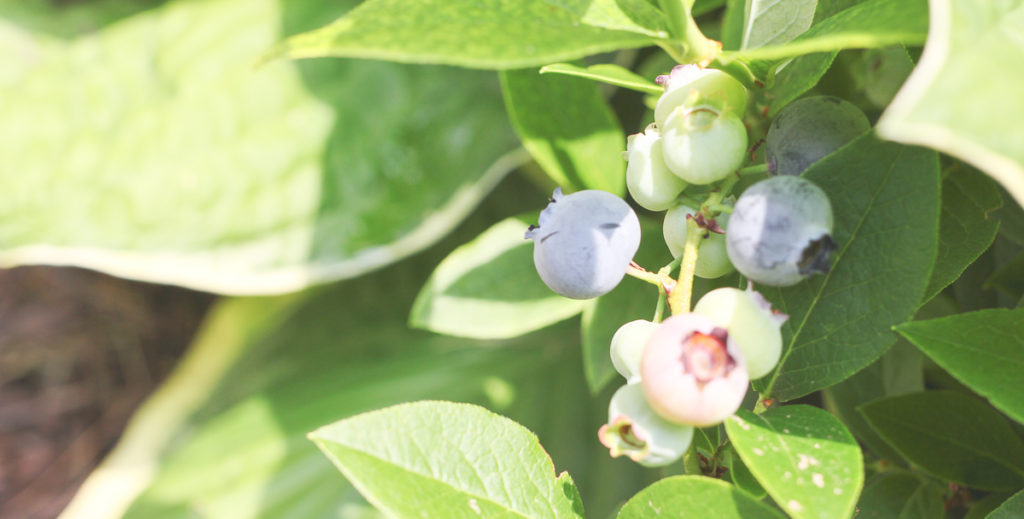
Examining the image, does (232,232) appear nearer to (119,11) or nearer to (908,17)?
(119,11)

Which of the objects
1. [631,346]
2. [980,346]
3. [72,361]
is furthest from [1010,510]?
[72,361]

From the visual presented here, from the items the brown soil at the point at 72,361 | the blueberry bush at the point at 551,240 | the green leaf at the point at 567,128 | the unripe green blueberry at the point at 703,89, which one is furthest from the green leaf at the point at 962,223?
the brown soil at the point at 72,361

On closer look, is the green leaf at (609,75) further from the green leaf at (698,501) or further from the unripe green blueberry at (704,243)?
the green leaf at (698,501)

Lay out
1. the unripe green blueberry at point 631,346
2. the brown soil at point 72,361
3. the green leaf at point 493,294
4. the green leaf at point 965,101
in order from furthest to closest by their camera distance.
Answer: the brown soil at point 72,361 < the green leaf at point 493,294 < the unripe green blueberry at point 631,346 < the green leaf at point 965,101

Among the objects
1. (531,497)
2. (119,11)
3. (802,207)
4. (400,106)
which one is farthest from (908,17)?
(119,11)

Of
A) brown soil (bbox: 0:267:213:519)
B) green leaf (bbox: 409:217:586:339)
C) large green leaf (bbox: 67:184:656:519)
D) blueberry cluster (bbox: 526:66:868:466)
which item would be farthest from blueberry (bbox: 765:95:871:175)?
brown soil (bbox: 0:267:213:519)

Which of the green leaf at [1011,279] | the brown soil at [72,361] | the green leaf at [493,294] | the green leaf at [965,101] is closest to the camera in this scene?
the green leaf at [965,101]

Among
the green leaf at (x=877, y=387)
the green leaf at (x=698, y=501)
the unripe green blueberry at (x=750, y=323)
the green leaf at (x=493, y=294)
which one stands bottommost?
the green leaf at (x=877, y=387)
